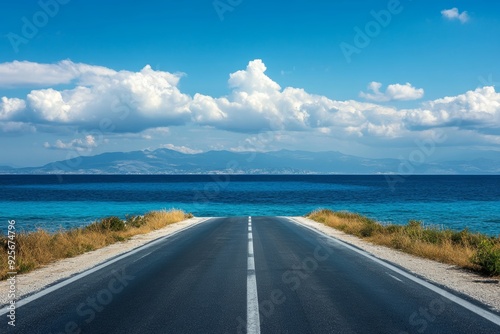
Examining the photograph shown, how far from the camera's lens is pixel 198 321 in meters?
6.68

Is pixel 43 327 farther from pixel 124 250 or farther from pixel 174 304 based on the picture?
pixel 124 250

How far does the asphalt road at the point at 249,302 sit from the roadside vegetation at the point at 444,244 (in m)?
2.23

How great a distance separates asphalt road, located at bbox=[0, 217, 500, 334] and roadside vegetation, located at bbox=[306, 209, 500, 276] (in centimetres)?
223

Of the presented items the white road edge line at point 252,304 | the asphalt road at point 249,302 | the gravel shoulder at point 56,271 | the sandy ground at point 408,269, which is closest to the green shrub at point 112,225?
the gravel shoulder at point 56,271

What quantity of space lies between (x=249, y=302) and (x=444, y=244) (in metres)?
10.4

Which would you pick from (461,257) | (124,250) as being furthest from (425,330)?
(124,250)

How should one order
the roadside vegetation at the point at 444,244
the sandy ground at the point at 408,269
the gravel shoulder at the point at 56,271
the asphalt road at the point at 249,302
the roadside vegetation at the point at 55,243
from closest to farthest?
the asphalt road at the point at 249,302 < the sandy ground at the point at 408,269 < the gravel shoulder at the point at 56,271 < the roadside vegetation at the point at 444,244 < the roadside vegetation at the point at 55,243

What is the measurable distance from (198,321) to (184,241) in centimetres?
1254

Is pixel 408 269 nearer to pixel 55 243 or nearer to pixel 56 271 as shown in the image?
pixel 56 271

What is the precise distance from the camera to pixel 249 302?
7875mm

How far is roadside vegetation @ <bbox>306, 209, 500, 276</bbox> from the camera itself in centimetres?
1148

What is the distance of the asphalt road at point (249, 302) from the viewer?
649 cm

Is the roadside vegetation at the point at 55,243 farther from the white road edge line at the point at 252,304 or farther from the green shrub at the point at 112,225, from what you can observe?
the white road edge line at the point at 252,304

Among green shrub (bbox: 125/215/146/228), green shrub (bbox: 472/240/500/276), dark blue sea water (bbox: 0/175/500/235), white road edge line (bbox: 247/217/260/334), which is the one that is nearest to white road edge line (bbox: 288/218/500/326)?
green shrub (bbox: 472/240/500/276)
